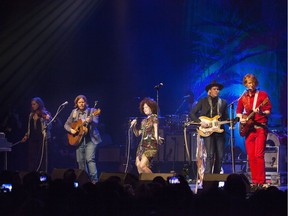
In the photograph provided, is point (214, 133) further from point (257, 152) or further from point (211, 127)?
point (257, 152)

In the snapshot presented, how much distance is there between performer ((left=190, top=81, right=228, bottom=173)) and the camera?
11461 millimetres

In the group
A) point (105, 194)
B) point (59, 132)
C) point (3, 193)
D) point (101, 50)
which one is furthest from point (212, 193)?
point (101, 50)

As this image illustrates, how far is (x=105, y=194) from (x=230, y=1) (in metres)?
14.0

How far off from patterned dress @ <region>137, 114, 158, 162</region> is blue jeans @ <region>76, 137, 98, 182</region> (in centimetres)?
139

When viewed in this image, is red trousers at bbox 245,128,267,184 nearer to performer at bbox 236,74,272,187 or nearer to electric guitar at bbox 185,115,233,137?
performer at bbox 236,74,272,187

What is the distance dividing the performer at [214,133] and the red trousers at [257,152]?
0.67 metres

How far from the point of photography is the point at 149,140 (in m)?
12.0

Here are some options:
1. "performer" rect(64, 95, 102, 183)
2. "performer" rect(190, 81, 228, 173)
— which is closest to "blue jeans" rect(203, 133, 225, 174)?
"performer" rect(190, 81, 228, 173)

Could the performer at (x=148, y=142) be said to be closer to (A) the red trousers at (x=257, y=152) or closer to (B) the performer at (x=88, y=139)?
(B) the performer at (x=88, y=139)

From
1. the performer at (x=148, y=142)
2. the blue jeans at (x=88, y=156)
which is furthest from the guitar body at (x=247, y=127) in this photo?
the blue jeans at (x=88, y=156)

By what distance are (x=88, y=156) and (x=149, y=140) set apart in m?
1.76

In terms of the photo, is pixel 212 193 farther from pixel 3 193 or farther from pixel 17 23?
pixel 17 23

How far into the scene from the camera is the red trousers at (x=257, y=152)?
35.7 ft

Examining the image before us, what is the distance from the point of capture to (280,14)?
58.4 feet
